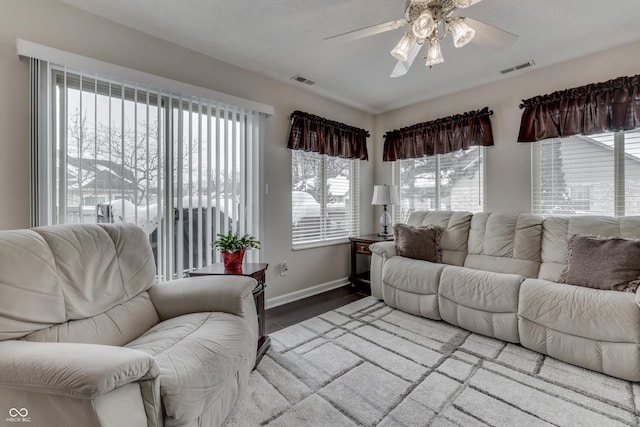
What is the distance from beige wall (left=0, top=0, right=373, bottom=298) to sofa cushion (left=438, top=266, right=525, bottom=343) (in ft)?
5.25

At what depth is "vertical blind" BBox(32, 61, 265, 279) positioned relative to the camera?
1922mm

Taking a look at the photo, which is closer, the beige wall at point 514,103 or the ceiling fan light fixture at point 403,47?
the ceiling fan light fixture at point 403,47

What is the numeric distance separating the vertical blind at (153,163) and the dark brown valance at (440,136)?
2.02 metres

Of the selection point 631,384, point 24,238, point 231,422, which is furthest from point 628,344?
point 24,238

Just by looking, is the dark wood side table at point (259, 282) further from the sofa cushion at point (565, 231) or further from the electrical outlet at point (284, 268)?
the sofa cushion at point (565, 231)

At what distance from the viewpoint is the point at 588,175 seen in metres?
2.69

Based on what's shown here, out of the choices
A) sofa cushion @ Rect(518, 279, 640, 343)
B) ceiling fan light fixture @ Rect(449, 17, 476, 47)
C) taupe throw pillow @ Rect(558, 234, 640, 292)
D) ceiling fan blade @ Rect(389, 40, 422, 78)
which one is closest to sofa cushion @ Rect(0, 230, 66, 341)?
ceiling fan blade @ Rect(389, 40, 422, 78)

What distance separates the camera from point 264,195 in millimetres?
3037

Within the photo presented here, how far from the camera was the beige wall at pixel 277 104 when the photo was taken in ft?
5.82

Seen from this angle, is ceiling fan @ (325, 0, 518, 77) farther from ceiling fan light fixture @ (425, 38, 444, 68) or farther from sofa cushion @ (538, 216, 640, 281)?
sofa cushion @ (538, 216, 640, 281)

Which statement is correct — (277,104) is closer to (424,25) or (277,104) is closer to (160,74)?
(160,74)

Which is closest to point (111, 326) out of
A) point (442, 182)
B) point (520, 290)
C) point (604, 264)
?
point (520, 290)

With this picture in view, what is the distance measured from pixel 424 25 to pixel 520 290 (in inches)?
79.9

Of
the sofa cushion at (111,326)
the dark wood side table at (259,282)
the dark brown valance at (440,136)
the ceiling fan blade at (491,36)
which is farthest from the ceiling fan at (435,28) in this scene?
the sofa cushion at (111,326)
